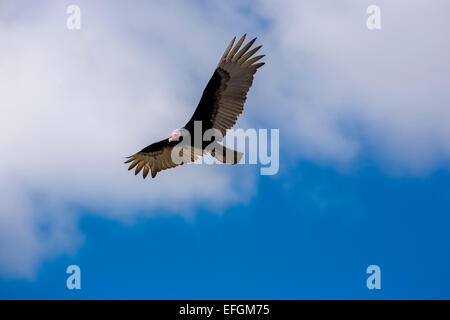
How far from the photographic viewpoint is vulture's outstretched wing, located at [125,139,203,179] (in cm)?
1416

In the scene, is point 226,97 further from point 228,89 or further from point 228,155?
point 228,155

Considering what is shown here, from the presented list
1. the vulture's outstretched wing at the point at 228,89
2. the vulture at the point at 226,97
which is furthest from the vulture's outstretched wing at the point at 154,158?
the vulture's outstretched wing at the point at 228,89

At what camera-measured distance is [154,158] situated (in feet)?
47.3

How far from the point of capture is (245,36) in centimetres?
1295

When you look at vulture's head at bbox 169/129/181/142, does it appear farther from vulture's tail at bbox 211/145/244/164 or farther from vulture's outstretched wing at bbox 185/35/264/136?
vulture's tail at bbox 211/145/244/164

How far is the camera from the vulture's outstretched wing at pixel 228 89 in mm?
12914

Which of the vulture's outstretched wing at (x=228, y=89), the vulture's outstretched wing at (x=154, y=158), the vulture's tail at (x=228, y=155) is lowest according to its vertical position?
the vulture's tail at (x=228, y=155)

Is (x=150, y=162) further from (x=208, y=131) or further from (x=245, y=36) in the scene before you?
(x=245, y=36)

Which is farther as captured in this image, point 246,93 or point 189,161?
point 189,161

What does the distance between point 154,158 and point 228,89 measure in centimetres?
263

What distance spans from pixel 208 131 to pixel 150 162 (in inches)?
73.5

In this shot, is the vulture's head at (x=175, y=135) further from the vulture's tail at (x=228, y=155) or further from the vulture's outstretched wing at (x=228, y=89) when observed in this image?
the vulture's tail at (x=228, y=155)

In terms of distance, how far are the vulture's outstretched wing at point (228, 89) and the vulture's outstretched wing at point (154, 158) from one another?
43.1 inches
